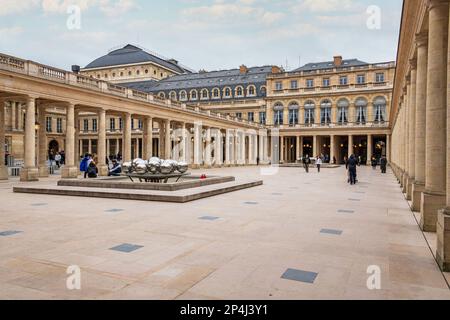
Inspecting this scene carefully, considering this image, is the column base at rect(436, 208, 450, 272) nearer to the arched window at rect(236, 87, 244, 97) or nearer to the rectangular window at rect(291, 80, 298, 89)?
the rectangular window at rect(291, 80, 298, 89)

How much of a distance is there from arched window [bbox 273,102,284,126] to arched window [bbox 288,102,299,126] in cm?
169

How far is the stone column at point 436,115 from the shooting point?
7.83 m

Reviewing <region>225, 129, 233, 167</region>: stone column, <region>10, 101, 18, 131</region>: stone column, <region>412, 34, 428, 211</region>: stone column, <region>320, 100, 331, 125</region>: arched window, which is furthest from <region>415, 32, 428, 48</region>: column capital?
<region>10, 101, 18, 131</region>: stone column

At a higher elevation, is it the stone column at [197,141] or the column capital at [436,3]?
the column capital at [436,3]

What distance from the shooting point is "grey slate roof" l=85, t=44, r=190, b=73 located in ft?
271

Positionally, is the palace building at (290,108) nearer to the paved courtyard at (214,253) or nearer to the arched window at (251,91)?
the arched window at (251,91)

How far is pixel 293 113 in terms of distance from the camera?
65.2 metres

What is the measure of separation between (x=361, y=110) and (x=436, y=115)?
184 ft

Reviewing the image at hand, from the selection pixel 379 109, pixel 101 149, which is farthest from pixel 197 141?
pixel 379 109

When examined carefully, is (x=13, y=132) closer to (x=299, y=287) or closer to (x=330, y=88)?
(x=330, y=88)

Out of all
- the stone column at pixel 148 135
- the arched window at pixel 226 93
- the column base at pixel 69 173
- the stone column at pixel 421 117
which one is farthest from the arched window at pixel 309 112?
the stone column at pixel 421 117

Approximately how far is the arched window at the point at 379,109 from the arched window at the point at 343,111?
4.52 meters
